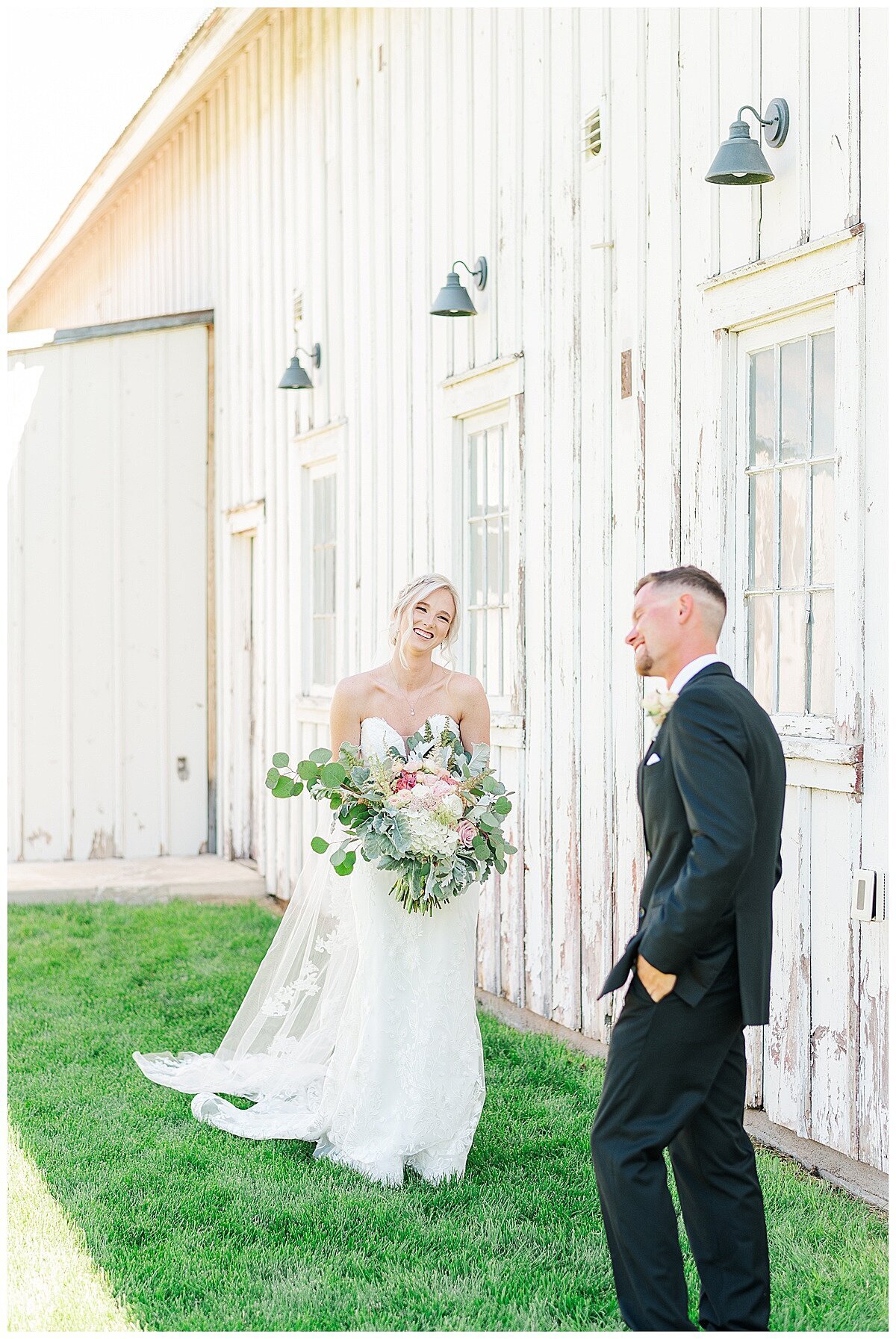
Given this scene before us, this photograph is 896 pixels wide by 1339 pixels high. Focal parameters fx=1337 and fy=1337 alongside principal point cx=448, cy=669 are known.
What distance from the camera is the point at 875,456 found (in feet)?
14.4

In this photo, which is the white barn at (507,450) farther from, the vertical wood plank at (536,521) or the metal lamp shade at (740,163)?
the metal lamp shade at (740,163)

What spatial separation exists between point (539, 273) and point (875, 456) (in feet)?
9.39

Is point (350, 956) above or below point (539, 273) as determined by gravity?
below

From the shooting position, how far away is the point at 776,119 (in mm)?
4770

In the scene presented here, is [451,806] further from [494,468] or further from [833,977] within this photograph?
[494,468]

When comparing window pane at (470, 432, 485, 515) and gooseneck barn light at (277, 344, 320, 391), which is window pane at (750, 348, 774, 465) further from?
gooseneck barn light at (277, 344, 320, 391)

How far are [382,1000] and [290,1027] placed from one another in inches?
39.4

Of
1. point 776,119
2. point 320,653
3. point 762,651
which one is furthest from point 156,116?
point 762,651

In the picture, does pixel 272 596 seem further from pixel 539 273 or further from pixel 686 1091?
pixel 686 1091

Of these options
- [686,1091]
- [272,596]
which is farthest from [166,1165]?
[272,596]

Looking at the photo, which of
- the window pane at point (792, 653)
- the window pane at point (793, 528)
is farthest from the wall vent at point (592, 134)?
the window pane at point (792, 653)

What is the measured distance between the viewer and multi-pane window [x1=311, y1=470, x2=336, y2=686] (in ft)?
32.7

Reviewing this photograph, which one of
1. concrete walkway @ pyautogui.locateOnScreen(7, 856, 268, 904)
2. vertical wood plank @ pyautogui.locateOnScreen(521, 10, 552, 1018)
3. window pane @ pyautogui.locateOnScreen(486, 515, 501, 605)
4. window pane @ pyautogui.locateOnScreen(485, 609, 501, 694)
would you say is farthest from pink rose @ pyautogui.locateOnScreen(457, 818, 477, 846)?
concrete walkway @ pyautogui.locateOnScreen(7, 856, 268, 904)

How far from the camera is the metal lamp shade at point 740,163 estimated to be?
4684mm
